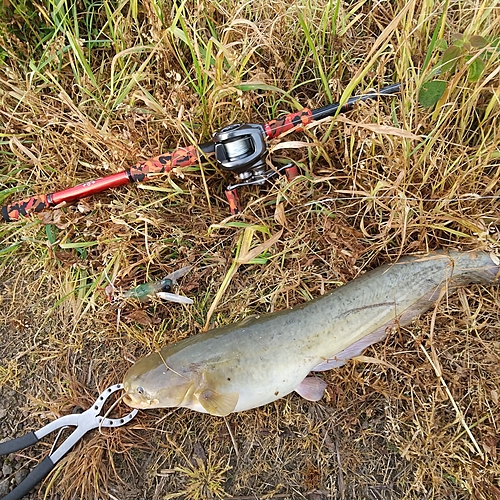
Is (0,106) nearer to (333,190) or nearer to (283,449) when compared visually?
(333,190)

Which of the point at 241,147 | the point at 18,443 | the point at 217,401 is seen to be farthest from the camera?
the point at 18,443

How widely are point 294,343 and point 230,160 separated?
3.17 ft

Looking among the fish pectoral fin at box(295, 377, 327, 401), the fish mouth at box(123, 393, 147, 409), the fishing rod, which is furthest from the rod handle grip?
the fish pectoral fin at box(295, 377, 327, 401)

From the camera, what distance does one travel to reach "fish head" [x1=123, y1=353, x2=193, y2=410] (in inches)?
85.0

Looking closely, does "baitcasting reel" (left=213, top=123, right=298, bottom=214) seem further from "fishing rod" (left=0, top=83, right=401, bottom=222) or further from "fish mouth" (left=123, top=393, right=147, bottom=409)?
"fish mouth" (left=123, top=393, right=147, bottom=409)

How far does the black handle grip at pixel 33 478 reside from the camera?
238 centimetres

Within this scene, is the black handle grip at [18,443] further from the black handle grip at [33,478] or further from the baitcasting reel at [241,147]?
the baitcasting reel at [241,147]

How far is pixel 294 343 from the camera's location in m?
2.20

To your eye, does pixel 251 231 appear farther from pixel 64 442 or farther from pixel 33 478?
pixel 33 478

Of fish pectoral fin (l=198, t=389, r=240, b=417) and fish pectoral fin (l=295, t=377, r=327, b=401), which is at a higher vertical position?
fish pectoral fin (l=198, t=389, r=240, b=417)

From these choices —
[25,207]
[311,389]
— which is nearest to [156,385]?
[311,389]

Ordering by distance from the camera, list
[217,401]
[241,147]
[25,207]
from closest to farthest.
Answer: [217,401]
[241,147]
[25,207]

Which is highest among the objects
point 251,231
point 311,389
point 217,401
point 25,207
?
point 25,207

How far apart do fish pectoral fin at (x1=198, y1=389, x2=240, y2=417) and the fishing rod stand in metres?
0.96
